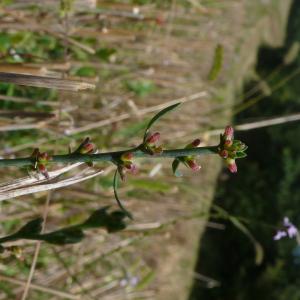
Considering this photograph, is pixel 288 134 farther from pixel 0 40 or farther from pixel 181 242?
pixel 0 40

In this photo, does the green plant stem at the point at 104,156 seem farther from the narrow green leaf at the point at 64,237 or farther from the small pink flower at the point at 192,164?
the narrow green leaf at the point at 64,237

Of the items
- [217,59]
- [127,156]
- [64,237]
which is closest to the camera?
[127,156]

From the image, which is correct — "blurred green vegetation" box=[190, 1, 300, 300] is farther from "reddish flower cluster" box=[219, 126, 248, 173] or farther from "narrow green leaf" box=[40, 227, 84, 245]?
"reddish flower cluster" box=[219, 126, 248, 173]

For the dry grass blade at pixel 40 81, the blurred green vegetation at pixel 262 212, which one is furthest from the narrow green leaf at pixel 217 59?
the blurred green vegetation at pixel 262 212

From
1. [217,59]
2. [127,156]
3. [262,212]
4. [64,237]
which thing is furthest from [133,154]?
[262,212]

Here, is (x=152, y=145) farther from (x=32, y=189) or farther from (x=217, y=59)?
(x=217, y=59)
